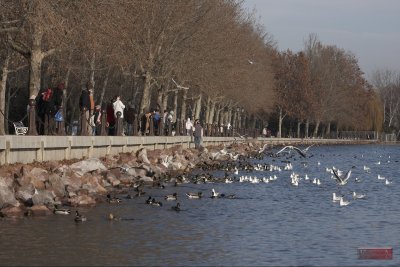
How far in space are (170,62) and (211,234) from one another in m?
37.6

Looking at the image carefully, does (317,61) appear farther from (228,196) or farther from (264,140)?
(228,196)

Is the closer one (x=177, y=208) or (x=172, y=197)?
(x=177, y=208)

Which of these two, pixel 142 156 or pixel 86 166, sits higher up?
pixel 142 156

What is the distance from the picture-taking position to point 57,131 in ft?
113

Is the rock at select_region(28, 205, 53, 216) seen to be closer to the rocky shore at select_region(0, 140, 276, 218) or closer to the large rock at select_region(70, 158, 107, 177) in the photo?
the rocky shore at select_region(0, 140, 276, 218)

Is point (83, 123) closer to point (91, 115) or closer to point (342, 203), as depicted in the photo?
point (91, 115)

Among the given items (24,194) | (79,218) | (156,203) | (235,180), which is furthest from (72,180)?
(235,180)

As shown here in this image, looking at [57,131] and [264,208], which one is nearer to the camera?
[264,208]

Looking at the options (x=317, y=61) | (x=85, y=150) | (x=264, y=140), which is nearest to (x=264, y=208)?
(x=85, y=150)

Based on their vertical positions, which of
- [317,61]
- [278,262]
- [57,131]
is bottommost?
[278,262]

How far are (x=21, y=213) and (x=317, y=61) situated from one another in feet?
391

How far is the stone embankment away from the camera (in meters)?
22.8

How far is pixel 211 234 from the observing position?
20.5 m

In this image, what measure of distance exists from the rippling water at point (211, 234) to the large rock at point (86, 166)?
3119mm
